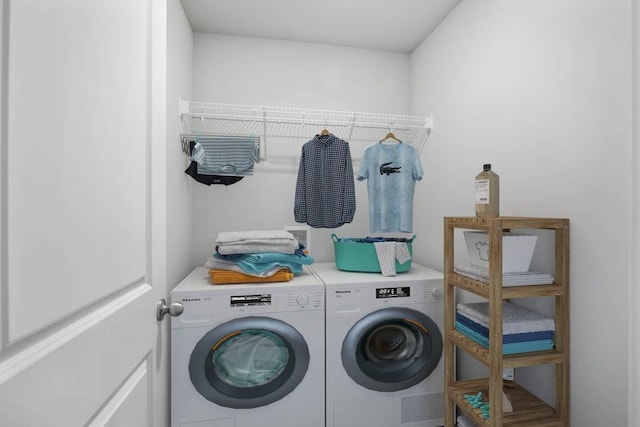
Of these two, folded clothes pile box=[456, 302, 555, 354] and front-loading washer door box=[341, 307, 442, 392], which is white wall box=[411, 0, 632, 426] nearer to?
folded clothes pile box=[456, 302, 555, 354]

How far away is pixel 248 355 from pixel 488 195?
4.52 feet

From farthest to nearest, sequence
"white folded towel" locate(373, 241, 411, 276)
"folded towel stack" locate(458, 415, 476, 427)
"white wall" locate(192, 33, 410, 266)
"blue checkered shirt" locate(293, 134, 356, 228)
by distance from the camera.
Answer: "white wall" locate(192, 33, 410, 266), "blue checkered shirt" locate(293, 134, 356, 228), "white folded towel" locate(373, 241, 411, 276), "folded towel stack" locate(458, 415, 476, 427)

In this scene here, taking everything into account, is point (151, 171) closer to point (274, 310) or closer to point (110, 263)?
point (110, 263)

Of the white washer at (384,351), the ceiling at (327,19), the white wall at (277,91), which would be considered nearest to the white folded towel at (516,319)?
the white washer at (384,351)

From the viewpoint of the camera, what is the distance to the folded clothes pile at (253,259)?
165 centimetres

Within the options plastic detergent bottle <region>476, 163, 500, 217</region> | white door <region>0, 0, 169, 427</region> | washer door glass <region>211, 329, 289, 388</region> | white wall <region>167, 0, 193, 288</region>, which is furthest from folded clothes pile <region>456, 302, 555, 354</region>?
white wall <region>167, 0, 193, 288</region>

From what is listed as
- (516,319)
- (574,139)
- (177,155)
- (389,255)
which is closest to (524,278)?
(516,319)

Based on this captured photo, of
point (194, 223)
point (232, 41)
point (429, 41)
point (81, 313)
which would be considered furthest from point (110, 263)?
point (429, 41)

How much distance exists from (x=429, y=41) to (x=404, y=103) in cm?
46

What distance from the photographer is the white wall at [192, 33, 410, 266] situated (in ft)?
7.35

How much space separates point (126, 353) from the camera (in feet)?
2.45

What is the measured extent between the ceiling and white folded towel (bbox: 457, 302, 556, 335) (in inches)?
69.4

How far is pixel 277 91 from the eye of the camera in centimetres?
232

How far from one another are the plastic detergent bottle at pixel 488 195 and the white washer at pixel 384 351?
2.04ft
